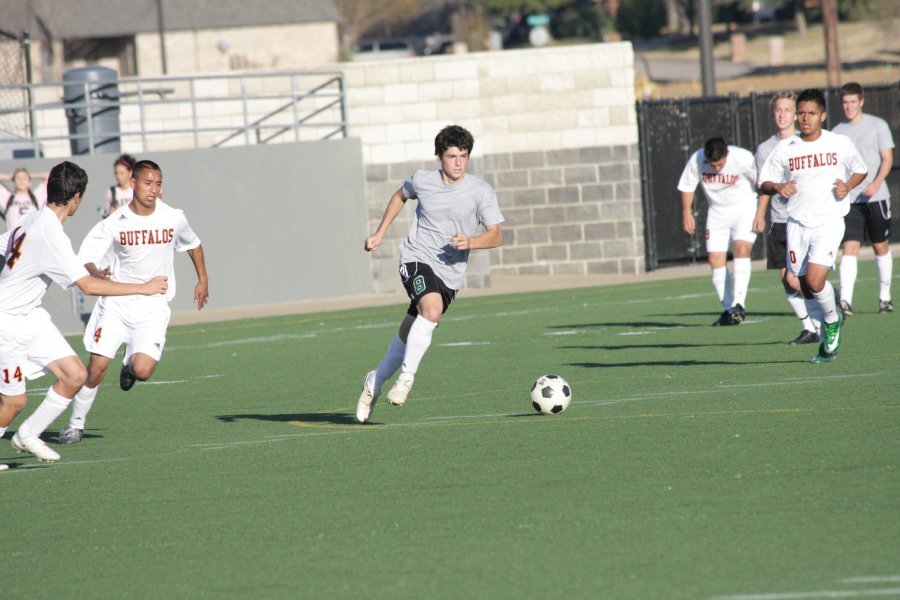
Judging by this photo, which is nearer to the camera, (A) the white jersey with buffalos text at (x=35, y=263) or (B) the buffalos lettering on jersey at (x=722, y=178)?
(A) the white jersey with buffalos text at (x=35, y=263)

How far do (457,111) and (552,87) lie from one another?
5.45ft

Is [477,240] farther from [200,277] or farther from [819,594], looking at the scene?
[819,594]

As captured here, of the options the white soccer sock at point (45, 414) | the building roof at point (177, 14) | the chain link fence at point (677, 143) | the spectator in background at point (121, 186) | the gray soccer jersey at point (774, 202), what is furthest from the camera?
the building roof at point (177, 14)

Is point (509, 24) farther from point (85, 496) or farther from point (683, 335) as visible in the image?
point (85, 496)

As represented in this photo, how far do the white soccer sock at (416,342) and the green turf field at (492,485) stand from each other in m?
0.48

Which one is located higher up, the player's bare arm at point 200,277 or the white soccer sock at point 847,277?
the player's bare arm at point 200,277

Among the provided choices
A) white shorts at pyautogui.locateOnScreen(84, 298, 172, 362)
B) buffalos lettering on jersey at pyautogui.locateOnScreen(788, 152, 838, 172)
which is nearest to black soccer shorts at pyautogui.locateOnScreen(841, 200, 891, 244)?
buffalos lettering on jersey at pyautogui.locateOnScreen(788, 152, 838, 172)

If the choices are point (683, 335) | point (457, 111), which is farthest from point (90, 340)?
point (457, 111)

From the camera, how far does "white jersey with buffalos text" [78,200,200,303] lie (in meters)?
10.8

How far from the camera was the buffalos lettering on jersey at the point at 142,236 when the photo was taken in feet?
35.4

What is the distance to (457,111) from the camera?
23.6 m

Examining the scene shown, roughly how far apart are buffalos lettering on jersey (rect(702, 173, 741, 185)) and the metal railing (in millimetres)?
8458

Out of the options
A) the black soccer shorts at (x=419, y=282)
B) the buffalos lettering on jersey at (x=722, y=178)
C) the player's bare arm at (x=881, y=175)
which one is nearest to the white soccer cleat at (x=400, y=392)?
the black soccer shorts at (x=419, y=282)

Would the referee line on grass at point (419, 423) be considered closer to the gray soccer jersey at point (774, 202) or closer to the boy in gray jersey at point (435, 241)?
the boy in gray jersey at point (435, 241)
